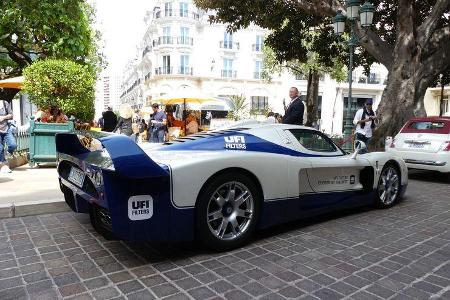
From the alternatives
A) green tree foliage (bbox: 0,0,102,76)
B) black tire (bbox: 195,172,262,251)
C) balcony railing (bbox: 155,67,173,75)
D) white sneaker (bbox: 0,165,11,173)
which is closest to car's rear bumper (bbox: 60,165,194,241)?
black tire (bbox: 195,172,262,251)

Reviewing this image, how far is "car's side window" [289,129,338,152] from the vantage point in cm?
438

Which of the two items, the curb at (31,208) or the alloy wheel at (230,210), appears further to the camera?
the curb at (31,208)

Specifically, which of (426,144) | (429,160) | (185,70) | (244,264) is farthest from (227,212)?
(185,70)

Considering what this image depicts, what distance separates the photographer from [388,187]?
543 cm

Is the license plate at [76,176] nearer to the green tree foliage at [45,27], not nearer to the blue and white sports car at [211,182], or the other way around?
the blue and white sports car at [211,182]

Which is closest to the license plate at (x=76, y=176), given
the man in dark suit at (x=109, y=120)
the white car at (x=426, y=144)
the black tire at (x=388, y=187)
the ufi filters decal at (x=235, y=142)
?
the ufi filters decal at (x=235, y=142)

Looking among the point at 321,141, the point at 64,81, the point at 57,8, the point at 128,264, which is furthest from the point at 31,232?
the point at 57,8

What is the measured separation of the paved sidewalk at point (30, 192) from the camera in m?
4.79

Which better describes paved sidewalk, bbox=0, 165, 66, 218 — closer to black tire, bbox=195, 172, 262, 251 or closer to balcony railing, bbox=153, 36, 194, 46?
black tire, bbox=195, 172, 262, 251

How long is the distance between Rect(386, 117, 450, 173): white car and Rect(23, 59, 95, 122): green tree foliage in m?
7.67

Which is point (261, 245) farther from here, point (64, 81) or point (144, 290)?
point (64, 81)

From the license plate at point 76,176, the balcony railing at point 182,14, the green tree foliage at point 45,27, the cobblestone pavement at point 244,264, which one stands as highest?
the balcony railing at point 182,14

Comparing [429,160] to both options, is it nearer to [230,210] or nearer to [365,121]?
[365,121]

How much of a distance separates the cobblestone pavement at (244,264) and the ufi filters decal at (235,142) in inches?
39.4
